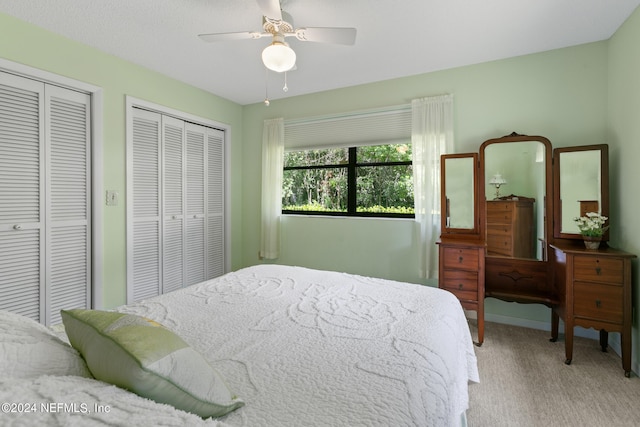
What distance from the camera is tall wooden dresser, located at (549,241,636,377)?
6.84ft

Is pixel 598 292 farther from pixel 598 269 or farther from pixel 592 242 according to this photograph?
pixel 592 242

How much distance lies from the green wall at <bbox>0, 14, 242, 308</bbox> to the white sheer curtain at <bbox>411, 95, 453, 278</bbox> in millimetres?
2555

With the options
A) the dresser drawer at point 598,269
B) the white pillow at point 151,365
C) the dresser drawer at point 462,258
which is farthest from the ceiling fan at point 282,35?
the dresser drawer at point 598,269

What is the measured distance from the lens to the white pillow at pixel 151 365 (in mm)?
704

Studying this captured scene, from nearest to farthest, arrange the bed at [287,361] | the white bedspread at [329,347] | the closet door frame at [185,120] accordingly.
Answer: the bed at [287,361] < the white bedspread at [329,347] < the closet door frame at [185,120]

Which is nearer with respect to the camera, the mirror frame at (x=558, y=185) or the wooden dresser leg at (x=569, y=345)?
the wooden dresser leg at (x=569, y=345)

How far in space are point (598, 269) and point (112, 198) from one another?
4.00 meters

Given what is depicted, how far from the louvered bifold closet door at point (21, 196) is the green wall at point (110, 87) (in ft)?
0.80

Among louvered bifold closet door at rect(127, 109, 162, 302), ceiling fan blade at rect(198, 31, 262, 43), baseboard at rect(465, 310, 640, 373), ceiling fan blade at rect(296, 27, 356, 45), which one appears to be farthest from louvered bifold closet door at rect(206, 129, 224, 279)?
baseboard at rect(465, 310, 640, 373)

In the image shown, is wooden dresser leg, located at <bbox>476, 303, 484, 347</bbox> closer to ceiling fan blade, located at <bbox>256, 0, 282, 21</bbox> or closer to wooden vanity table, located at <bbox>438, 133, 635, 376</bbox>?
wooden vanity table, located at <bbox>438, 133, 635, 376</bbox>

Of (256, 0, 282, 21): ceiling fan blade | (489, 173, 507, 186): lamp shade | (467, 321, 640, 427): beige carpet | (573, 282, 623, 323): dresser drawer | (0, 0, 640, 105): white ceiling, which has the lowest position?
(467, 321, 640, 427): beige carpet

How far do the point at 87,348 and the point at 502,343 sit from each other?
288 cm

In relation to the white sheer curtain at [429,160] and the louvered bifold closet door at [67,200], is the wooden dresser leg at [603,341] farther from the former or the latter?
the louvered bifold closet door at [67,200]

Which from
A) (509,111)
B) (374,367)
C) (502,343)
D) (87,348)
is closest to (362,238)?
(502,343)
